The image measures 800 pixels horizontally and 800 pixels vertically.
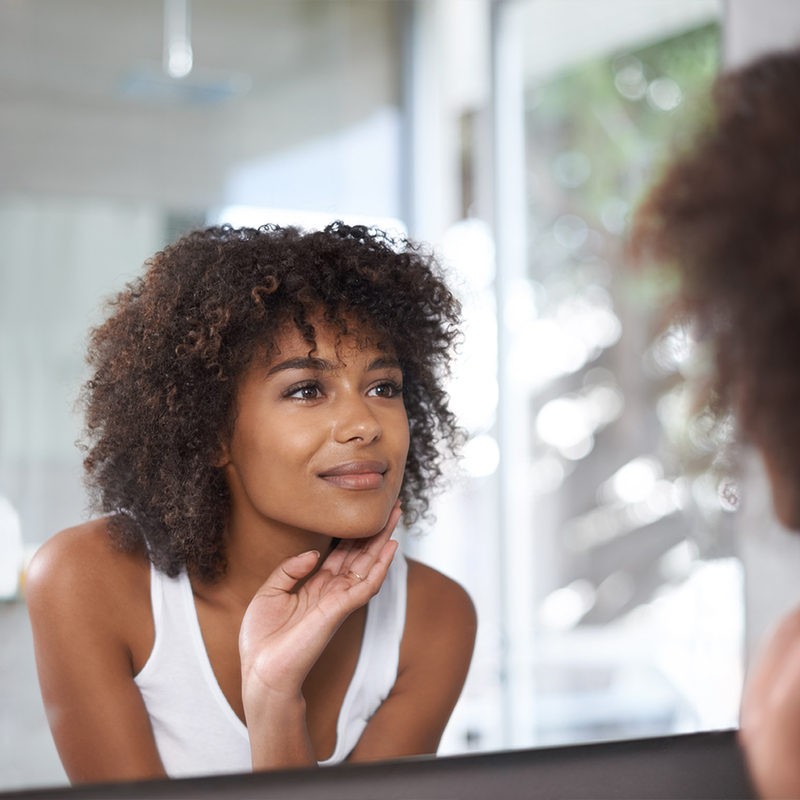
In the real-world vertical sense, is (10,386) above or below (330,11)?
below

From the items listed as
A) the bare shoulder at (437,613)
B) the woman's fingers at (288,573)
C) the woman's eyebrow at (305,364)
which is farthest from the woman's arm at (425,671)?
the woman's eyebrow at (305,364)

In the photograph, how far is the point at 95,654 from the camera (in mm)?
624

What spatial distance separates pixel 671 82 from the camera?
87 centimetres

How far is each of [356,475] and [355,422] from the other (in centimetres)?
4

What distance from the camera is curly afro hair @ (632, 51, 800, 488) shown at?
65 cm

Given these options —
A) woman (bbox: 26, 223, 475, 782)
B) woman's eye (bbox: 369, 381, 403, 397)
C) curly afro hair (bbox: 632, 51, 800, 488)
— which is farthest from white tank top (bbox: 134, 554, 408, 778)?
curly afro hair (bbox: 632, 51, 800, 488)

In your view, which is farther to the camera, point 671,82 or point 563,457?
point 563,457

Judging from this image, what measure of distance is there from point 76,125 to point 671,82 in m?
0.66

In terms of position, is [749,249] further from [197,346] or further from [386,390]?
[197,346]

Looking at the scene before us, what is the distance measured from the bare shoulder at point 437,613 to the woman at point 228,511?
0.06m

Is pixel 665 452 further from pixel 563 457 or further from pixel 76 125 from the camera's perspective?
pixel 76 125

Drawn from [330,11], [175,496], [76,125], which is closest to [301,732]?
[175,496]

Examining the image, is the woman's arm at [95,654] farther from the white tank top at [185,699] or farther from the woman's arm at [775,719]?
the woman's arm at [775,719]

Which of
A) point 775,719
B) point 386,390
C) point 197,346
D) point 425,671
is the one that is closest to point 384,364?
point 386,390
